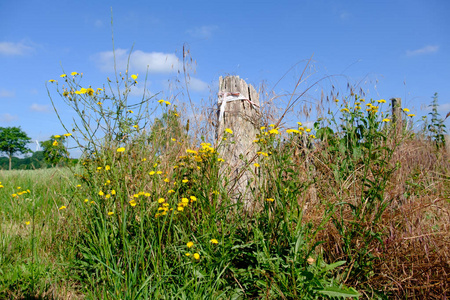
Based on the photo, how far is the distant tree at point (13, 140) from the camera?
40.3 metres

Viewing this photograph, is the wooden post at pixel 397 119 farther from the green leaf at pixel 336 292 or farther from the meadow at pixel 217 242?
the green leaf at pixel 336 292

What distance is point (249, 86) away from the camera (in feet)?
11.3

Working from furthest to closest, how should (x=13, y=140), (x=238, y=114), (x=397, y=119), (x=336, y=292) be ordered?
(x=13, y=140) → (x=397, y=119) → (x=238, y=114) → (x=336, y=292)

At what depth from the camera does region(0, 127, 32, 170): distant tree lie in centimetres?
4028

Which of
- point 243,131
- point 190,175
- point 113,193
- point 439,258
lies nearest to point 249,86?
point 243,131

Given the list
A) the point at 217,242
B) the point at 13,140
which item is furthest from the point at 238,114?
the point at 13,140

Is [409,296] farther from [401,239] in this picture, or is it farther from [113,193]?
[113,193]

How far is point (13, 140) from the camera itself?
4112cm

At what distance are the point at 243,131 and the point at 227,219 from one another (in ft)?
3.83

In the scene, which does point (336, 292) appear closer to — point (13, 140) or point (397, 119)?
point (397, 119)

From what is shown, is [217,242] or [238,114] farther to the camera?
[238,114]

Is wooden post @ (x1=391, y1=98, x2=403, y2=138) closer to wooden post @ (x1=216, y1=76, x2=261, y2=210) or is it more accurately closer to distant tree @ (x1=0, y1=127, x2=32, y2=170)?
wooden post @ (x1=216, y1=76, x2=261, y2=210)

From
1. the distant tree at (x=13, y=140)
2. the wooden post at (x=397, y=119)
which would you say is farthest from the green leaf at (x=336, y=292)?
the distant tree at (x=13, y=140)

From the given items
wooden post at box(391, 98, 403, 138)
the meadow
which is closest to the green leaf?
the meadow
